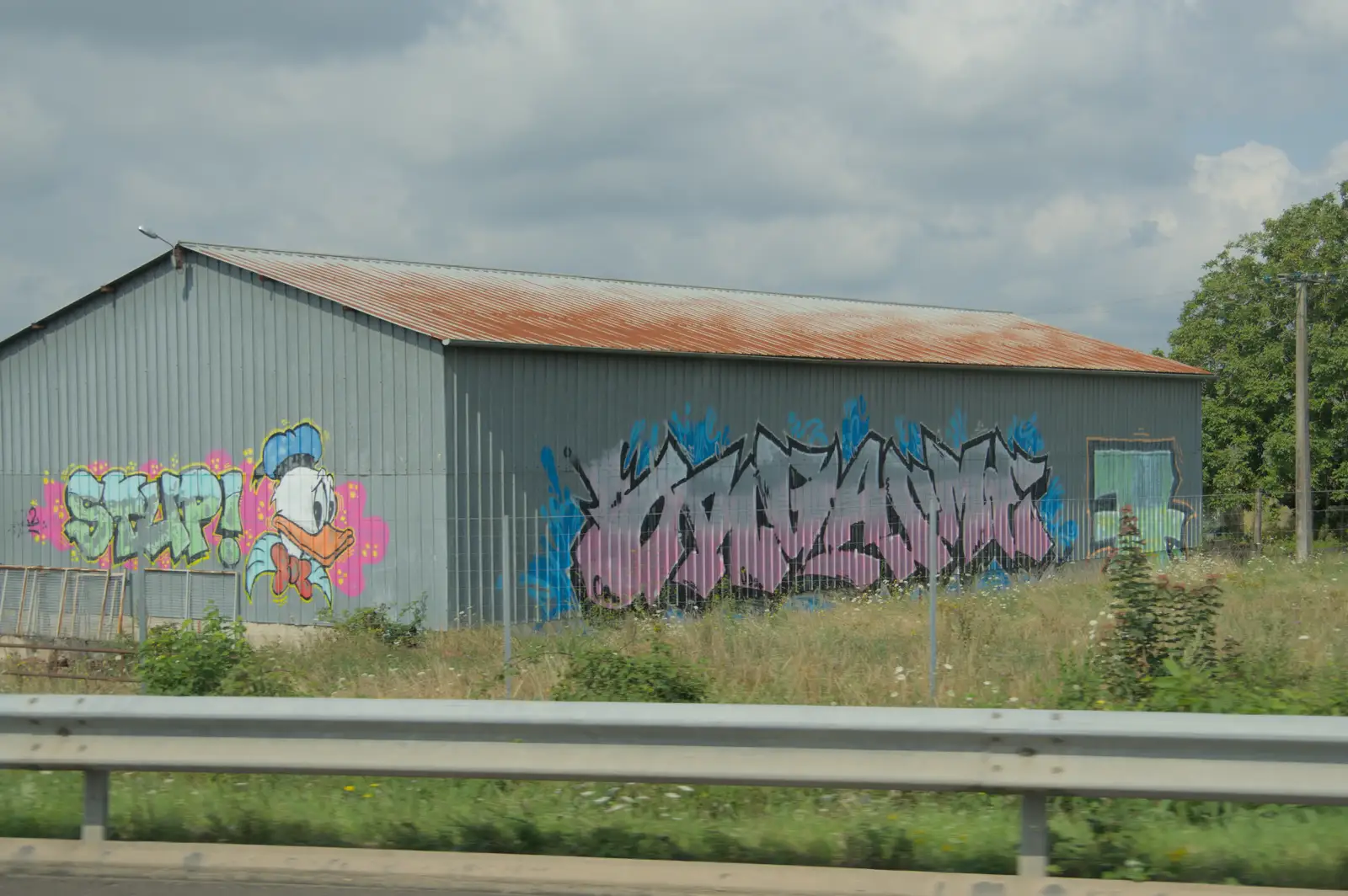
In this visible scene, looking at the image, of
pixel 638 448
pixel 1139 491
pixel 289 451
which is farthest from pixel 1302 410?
pixel 289 451

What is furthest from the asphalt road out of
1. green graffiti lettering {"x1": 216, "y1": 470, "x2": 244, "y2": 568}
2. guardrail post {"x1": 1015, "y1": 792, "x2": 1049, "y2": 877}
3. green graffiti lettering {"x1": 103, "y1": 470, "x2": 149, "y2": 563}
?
green graffiti lettering {"x1": 103, "y1": 470, "x2": 149, "y2": 563}

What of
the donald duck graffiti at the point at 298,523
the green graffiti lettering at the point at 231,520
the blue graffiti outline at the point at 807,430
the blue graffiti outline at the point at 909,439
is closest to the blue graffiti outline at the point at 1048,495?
the blue graffiti outline at the point at 909,439

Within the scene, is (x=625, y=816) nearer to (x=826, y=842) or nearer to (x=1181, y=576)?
(x=826, y=842)

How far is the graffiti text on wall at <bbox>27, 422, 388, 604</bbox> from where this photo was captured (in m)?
18.1

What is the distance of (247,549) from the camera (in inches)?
755

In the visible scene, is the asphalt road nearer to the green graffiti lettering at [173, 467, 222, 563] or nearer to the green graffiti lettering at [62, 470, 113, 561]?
the green graffiti lettering at [173, 467, 222, 563]

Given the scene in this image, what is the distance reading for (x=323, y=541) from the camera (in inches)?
720

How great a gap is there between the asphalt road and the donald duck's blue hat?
1325 cm

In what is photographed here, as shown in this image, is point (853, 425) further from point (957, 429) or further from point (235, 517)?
point (235, 517)

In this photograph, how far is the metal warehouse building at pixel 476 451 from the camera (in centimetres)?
1759

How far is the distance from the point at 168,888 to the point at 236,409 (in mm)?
14843

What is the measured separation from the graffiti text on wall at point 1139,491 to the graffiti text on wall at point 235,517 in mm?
13618

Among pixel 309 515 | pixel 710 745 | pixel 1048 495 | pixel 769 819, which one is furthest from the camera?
pixel 1048 495

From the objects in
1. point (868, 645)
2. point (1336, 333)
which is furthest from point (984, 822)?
point (1336, 333)
